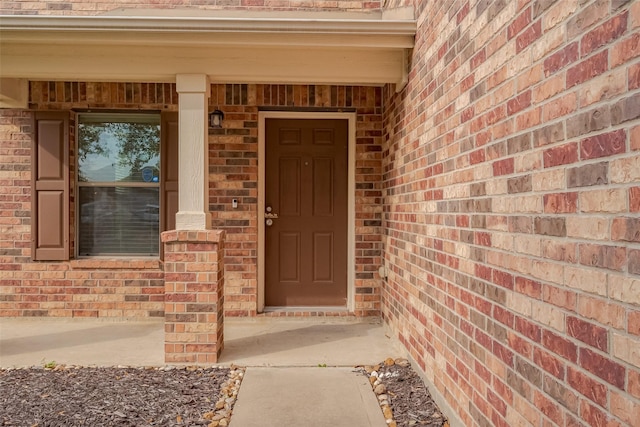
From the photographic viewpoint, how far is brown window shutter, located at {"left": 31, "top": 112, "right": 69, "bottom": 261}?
4.75 m

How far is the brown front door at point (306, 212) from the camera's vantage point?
499cm

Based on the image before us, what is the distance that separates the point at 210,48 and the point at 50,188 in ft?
8.19

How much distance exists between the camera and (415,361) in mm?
3373

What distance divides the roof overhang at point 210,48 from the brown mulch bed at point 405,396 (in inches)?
91.5

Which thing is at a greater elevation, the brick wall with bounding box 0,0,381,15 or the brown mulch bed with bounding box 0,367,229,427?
the brick wall with bounding box 0,0,381,15

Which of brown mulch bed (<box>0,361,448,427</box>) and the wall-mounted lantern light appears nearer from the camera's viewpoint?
brown mulch bed (<box>0,361,448,427</box>)

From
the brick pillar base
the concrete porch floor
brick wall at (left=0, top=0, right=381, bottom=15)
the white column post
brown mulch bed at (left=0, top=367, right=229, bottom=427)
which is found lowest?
brown mulch bed at (left=0, top=367, right=229, bottom=427)

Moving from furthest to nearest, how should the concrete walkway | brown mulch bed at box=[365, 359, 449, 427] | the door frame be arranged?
the door frame
the concrete walkway
brown mulch bed at box=[365, 359, 449, 427]

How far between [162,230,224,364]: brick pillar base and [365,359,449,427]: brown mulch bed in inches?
51.5

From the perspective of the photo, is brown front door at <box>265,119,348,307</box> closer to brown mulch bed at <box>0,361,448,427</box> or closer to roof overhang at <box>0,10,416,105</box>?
roof overhang at <box>0,10,416,105</box>

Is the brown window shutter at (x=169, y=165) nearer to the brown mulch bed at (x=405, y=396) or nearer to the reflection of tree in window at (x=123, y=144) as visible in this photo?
the reflection of tree in window at (x=123, y=144)

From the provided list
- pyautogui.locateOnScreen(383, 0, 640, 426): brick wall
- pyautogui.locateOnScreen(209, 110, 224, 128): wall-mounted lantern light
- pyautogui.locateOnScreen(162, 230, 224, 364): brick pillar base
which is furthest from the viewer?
pyautogui.locateOnScreen(209, 110, 224, 128): wall-mounted lantern light

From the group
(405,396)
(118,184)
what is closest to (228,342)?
(405,396)

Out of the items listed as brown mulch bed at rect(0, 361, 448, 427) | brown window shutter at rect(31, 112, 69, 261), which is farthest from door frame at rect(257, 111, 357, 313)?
brown window shutter at rect(31, 112, 69, 261)
